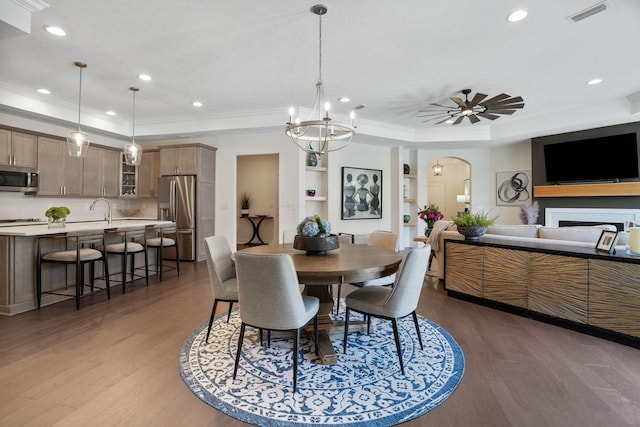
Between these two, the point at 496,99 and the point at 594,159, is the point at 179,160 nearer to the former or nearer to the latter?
the point at 496,99

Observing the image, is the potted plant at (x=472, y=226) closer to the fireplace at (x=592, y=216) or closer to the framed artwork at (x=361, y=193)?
the framed artwork at (x=361, y=193)

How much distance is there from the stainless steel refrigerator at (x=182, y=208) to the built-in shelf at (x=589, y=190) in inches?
280

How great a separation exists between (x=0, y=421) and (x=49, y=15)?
317 centimetres

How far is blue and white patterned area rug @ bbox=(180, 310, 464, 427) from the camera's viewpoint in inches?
69.4

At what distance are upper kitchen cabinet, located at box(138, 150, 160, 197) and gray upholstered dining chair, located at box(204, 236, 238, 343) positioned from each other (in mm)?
4661

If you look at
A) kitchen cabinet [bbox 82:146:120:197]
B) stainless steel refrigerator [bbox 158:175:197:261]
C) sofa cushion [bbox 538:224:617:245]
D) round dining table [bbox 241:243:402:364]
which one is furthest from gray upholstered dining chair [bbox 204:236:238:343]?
kitchen cabinet [bbox 82:146:120:197]

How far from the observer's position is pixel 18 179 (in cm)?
486

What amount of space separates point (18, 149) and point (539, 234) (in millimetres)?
7381

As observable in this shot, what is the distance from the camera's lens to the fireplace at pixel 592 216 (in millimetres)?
5704

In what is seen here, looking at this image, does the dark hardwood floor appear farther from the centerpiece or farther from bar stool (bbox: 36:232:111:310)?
the centerpiece

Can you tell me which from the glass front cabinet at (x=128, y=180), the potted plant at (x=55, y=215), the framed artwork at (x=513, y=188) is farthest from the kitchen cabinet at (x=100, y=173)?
the framed artwork at (x=513, y=188)

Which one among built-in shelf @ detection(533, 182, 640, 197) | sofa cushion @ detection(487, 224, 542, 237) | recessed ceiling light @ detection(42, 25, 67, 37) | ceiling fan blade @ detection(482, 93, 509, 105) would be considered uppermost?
recessed ceiling light @ detection(42, 25, 67, 37)

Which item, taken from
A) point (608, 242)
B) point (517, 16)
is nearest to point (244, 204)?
point (517, 16)

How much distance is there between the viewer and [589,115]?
18.1 feet
